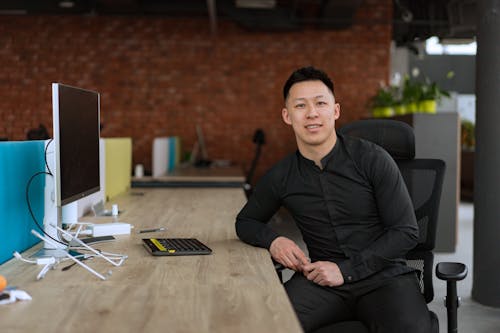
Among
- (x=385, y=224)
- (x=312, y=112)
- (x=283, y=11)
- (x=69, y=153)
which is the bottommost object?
(x=385, y=224)

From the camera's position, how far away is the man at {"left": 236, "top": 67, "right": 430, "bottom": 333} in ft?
7.14

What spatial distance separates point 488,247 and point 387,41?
17.4ft

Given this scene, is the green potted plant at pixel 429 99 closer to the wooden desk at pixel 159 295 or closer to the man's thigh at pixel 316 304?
the wooden desk at pixel 159 295

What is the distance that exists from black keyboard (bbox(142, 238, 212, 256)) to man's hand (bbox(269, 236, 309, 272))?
24 cm

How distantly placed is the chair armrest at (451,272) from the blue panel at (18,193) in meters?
1.42

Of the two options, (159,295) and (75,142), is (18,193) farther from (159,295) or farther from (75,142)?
(159,295)

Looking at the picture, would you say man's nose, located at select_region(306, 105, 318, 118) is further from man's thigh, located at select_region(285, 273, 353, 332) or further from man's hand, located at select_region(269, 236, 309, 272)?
man's thigh, located at select_region(285, 273, 353, 332)

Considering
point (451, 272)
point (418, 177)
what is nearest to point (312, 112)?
point (418, 177)

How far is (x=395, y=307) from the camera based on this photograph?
2088mm

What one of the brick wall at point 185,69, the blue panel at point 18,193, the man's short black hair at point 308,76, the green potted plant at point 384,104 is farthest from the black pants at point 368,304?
the brick wall at point 185,69

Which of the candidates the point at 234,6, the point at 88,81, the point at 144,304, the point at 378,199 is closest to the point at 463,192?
the point at 234,6

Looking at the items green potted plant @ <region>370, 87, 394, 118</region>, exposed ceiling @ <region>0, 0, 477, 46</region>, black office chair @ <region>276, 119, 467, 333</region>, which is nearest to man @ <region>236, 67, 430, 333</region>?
black office chair @ <region>276, 119, 467, 333</region>

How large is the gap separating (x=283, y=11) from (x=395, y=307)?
6.96 metres

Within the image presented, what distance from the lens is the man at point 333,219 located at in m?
2.18
